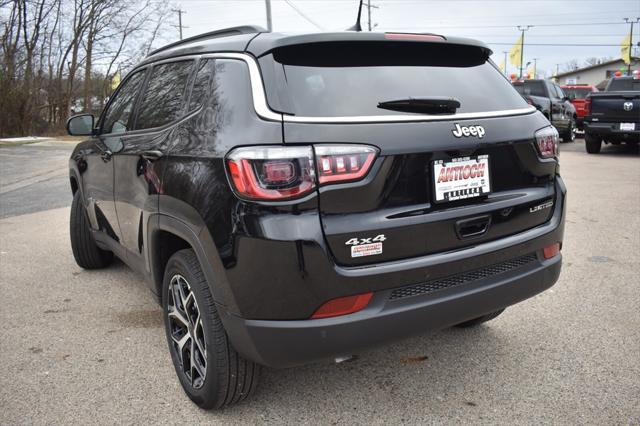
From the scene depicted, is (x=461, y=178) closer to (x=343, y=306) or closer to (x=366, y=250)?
(x=366, y=250)

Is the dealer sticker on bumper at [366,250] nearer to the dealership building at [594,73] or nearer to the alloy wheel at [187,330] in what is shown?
the alloy wheel at [187,330]

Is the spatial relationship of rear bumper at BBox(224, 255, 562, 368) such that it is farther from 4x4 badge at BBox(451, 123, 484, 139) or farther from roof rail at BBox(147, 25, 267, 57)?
roof rail at BBox(147, 25, 267, 57)

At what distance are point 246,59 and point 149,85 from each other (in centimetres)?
120

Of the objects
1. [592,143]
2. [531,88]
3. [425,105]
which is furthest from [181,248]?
[531,88]

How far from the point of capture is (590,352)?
3092mm

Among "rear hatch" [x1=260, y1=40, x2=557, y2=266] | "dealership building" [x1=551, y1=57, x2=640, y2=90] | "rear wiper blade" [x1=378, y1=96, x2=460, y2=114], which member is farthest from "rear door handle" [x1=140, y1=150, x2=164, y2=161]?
"dealership building" [x1=551, y1=57, x2=640, y2=90]

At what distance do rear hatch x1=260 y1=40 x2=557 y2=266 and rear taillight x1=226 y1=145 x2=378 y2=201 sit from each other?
4 cm

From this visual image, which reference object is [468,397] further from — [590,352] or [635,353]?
[635,353]

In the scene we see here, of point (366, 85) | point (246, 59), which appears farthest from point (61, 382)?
point (366, 85)

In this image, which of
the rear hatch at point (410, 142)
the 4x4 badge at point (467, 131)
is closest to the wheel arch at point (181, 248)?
the rear hatch at point (410, 142)

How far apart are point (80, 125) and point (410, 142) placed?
9.22 ft

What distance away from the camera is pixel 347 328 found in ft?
6.91

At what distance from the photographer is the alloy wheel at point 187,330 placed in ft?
8.41

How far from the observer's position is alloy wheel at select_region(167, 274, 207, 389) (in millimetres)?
2562
